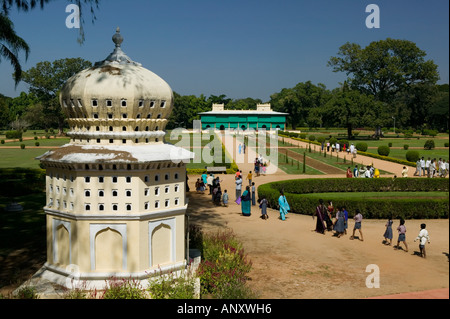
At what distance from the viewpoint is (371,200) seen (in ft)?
53.7

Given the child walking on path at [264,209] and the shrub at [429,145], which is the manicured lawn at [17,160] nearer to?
the child walking on path at [264,209]

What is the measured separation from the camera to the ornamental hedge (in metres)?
16.2

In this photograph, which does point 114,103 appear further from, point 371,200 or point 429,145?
point 429,145

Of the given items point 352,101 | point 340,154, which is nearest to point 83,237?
point 340,154

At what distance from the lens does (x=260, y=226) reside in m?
15.1

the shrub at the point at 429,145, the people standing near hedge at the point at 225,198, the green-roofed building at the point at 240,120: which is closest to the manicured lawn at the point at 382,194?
the people standing near hedge at the point at 225,198

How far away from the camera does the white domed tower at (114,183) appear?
7922mm

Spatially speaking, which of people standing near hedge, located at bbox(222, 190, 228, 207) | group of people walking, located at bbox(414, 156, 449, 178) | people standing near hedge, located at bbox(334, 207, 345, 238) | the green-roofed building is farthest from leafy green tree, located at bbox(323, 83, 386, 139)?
people standing near hedge, located at bbox(334, 207, 345, 238)

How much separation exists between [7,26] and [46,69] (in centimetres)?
6047

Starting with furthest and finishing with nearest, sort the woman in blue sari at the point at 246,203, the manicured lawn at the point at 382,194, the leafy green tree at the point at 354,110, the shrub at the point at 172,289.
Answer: the leafy green tree at the point at 354,110
the manicured lawn at the point at 382,194
the woman in blue sari at the point at 246,203
the shrub at the point at 172,289

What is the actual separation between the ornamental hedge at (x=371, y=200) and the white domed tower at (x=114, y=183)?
9.01 metres

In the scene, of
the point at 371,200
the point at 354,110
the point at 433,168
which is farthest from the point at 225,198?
the point at 354,110

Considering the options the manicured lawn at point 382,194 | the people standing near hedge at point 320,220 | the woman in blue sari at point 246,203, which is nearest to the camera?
the people standing near hedge at point 320,220
